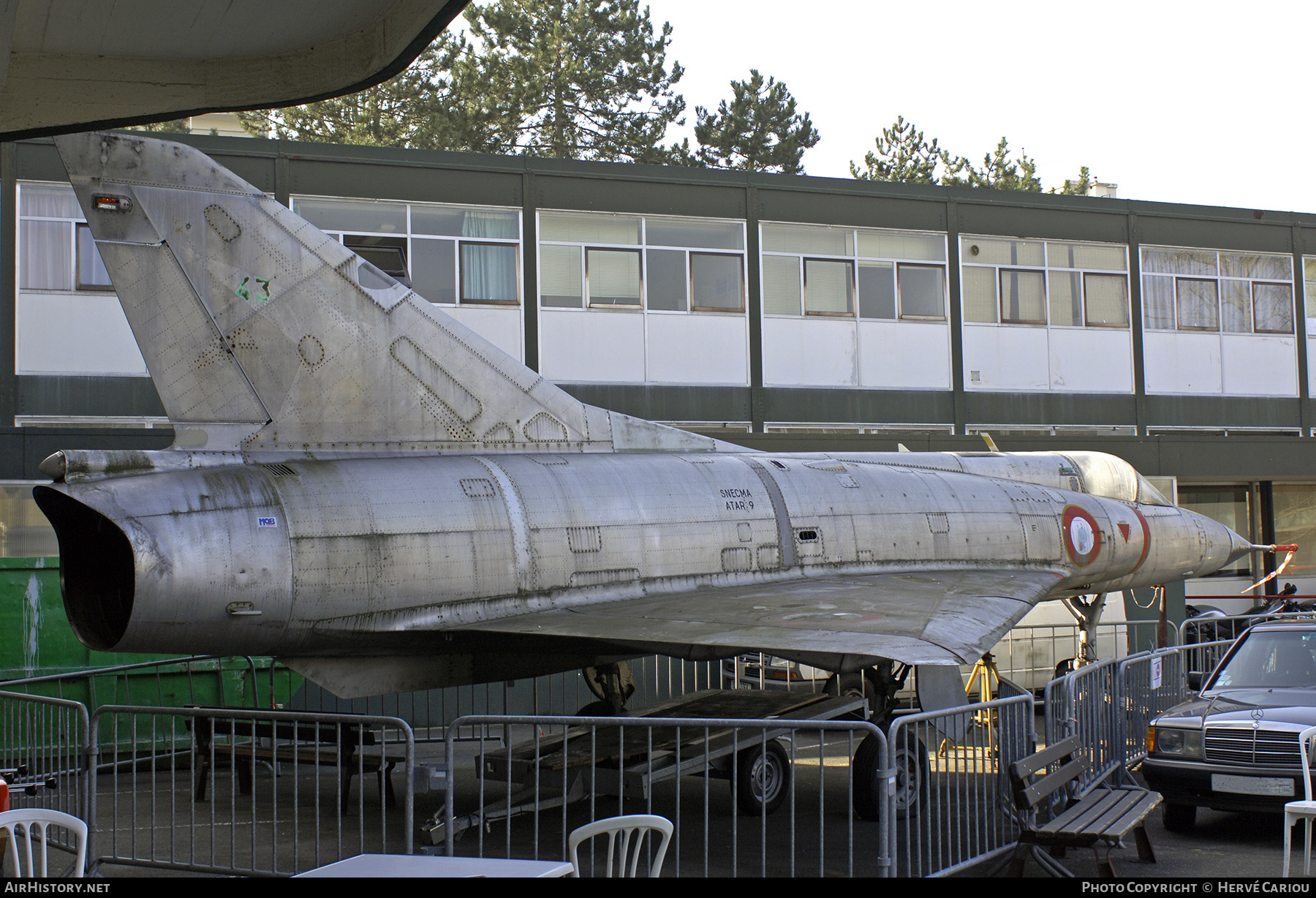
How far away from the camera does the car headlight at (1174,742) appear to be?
8.39m

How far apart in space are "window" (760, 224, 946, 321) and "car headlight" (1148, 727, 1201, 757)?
1366 cm

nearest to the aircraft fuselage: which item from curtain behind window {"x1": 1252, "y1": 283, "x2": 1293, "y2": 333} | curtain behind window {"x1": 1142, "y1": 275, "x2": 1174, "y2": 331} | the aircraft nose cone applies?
the aircraft nose cone

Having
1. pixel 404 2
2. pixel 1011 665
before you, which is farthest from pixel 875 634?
pixel 1011 665

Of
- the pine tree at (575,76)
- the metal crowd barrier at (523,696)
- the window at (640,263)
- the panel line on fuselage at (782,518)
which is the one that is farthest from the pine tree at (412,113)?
the panel line on fuselage at (782,518)

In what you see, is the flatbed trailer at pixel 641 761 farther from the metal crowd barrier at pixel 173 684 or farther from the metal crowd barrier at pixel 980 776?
the metal crowd barrier at pixel 173 684

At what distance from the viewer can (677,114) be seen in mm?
45906

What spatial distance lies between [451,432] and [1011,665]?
33.1ft

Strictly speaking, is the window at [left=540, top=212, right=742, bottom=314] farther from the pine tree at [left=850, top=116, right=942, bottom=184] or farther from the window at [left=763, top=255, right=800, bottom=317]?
the pine tree at [left=850, top=116, right=942, bottom=184]

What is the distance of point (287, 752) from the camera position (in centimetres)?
1018

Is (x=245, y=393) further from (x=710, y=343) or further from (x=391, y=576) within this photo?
(x=710, y=343)

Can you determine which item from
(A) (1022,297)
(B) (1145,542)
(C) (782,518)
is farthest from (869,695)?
(A) (1022,297)

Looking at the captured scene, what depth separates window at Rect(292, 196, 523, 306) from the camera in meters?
18.8

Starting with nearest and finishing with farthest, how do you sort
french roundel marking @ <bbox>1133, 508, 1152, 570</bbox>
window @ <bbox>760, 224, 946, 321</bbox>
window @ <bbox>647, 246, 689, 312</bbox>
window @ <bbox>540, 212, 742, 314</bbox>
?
french roundel marking @ <bbox>1133, 508, 1152, 570</bbox>, window @ <bbox>540, 212, 742, 314</bbox>, window @ <bbox>647, 246, 689, 312</bbox>, window @ <bbox>760, 224, 946, 321</bbox>

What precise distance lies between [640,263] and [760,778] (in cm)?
1290
